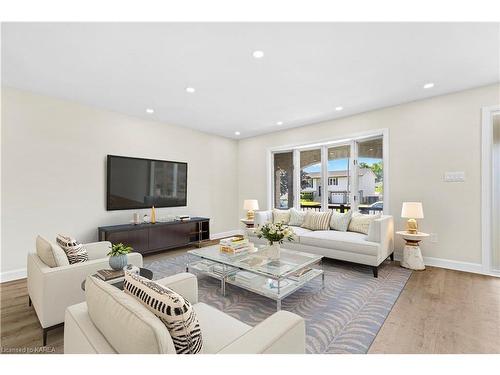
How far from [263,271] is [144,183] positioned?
306 centimetres

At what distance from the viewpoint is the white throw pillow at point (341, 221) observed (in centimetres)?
395

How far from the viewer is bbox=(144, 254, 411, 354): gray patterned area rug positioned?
1832mm

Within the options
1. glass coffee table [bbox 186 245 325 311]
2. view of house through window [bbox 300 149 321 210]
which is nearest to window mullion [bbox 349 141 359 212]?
view of house through window [bbox 300 149 321 210]

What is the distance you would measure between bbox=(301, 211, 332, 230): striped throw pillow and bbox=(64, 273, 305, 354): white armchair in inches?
125

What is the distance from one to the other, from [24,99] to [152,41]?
2466 mm

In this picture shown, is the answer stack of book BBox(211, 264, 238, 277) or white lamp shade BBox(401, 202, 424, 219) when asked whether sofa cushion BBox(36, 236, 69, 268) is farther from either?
white lamp shade BBox(401, 202, 424, 219)

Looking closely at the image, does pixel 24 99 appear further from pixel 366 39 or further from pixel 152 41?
pixel 366 39

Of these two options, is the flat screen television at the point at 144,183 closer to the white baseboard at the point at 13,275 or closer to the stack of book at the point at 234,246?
the white baseboard at the point at 13,275

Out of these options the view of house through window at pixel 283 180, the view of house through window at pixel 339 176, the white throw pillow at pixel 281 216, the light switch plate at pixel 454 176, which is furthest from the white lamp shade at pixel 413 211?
the view of house through window at pixel 283 180

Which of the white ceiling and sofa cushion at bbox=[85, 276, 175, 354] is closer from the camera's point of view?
sofa cushion at bbox=[85, 276, 175, 354]

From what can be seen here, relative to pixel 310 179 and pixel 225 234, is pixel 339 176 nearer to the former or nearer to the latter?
pixel 310 179

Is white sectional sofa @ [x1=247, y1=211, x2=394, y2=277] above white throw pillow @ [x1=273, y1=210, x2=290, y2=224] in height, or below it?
below

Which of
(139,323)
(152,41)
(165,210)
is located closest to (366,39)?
(152,41)

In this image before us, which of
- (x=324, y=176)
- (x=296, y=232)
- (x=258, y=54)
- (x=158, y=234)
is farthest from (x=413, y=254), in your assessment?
(x=158, y=234)
